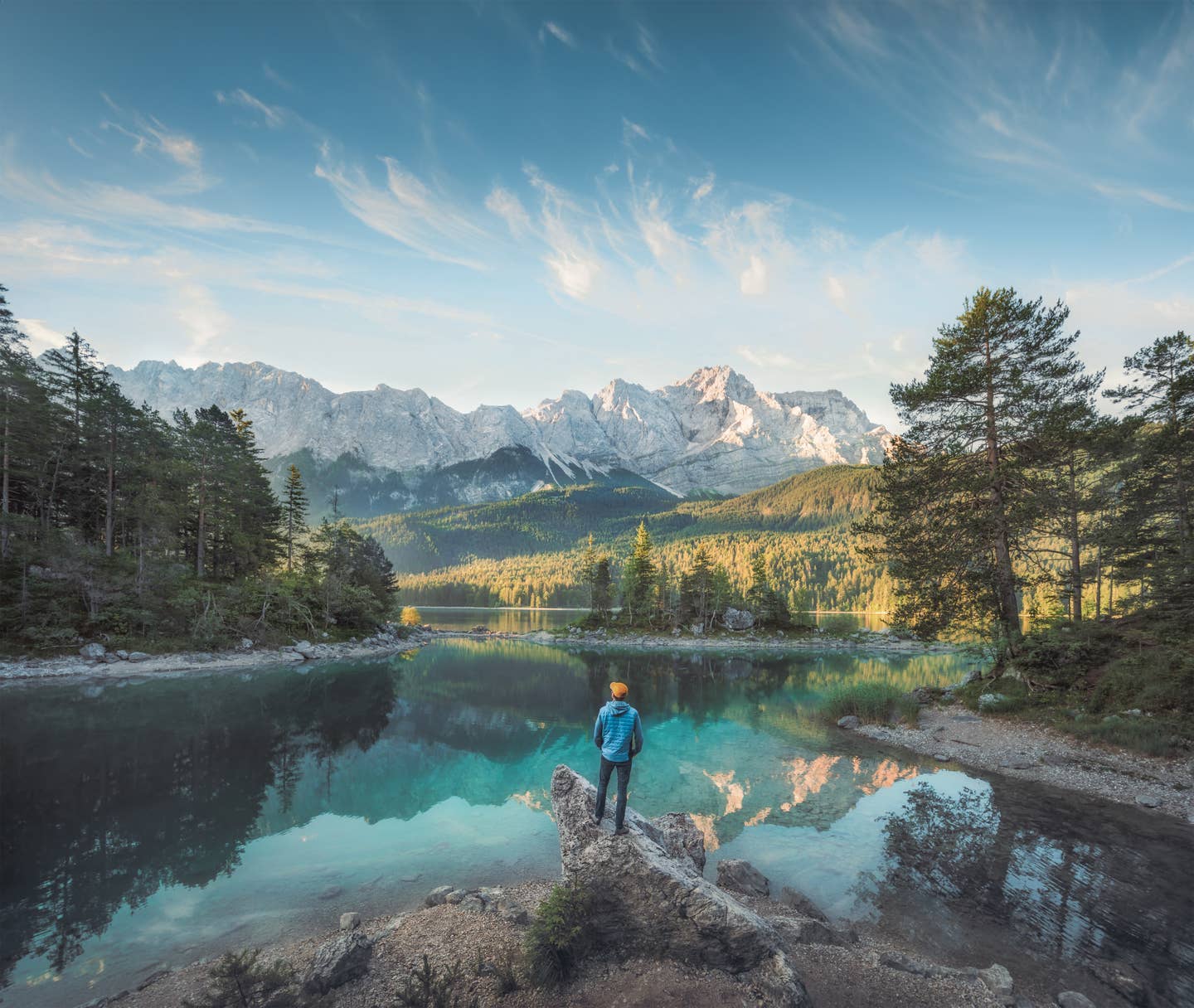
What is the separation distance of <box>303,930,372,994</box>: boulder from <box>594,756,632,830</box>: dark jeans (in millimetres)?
3974

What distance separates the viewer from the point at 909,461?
2725 cm

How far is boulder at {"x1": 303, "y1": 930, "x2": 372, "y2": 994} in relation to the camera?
7.29 meters

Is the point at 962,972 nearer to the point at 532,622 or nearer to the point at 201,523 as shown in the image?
the point at 201,523

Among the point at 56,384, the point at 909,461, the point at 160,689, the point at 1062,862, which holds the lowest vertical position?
the point at 160,689

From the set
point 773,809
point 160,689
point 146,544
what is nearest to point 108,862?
point 773,809

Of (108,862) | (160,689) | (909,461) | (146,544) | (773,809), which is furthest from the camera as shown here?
(146,544)

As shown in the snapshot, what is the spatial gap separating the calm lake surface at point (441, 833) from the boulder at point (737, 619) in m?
53.9

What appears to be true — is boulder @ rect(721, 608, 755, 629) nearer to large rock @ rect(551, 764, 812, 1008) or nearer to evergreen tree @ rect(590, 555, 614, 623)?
evergreen tree @ rect(590, 555, 614, 623)

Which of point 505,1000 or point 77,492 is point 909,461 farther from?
point 77,492

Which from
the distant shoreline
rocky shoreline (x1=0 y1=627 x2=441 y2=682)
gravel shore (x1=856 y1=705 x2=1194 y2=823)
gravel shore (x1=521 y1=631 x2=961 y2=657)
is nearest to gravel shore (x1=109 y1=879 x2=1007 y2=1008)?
gravel shore (x1=856 y1=705 x2=1194 y2=823)

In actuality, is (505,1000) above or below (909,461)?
below

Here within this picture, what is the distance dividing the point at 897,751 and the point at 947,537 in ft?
35.6

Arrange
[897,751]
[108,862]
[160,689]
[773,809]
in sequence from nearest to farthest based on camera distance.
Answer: [108,862]
[773,809]
[897,751]
[160,689]

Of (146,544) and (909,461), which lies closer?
(909,461)
